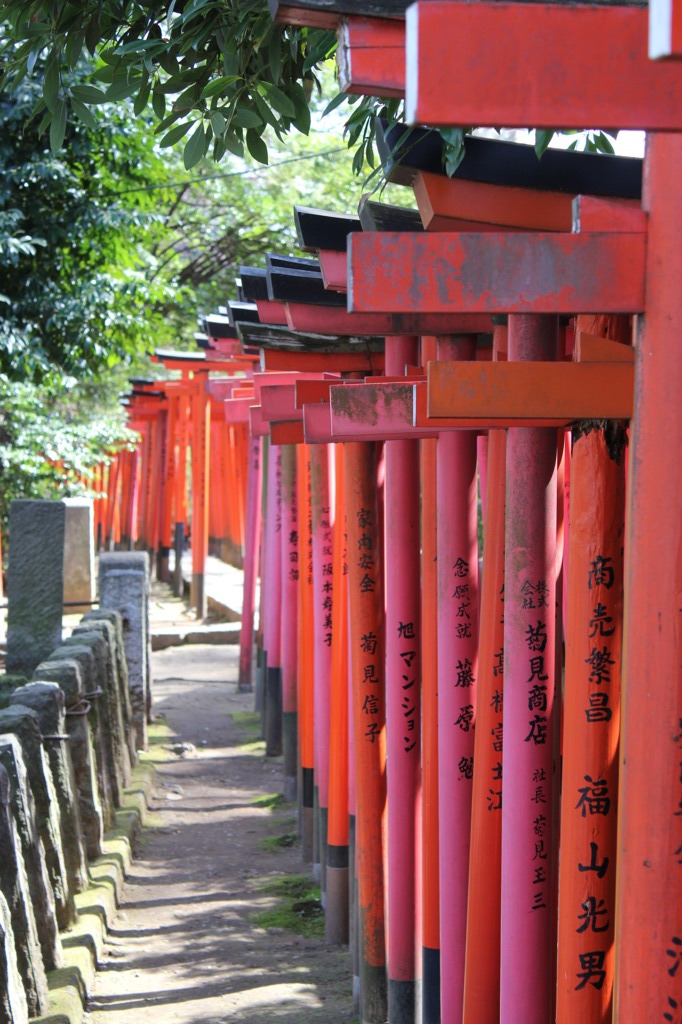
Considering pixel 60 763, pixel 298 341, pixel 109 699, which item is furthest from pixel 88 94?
pixel 109 699

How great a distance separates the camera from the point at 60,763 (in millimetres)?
4961

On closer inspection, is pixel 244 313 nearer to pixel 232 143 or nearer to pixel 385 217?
pixel 232 143

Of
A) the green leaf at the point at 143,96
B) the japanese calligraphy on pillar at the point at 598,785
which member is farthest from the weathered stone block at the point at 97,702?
the japanese calligraphy on pillar at the point at 598,785

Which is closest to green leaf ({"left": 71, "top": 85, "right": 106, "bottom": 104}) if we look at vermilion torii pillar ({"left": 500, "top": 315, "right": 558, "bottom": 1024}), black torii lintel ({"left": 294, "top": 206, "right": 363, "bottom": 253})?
black torii lintel ({"left": 294, "top": 206, "right": 363, "bottom": 253})

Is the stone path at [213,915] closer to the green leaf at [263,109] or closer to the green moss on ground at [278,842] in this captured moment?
the green moss on ground at [278,842]

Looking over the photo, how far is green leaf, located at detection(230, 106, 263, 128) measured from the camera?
3170 mm

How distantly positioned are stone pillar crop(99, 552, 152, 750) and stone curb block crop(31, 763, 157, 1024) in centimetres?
113

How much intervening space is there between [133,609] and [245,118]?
18.5 feet

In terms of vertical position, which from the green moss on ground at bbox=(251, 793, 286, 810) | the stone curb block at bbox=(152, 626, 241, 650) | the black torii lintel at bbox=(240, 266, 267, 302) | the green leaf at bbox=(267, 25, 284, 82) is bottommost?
the stone curb block at bbox=(152, 626, 241, 650)

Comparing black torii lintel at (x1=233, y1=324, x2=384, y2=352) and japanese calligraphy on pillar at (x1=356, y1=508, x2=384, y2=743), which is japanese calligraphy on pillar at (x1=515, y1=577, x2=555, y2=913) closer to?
japanese calligraphy on pillar at (x1=356, y1=508, x2=384, y2=743)

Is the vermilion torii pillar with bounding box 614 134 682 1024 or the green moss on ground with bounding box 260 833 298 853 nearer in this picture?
the vermilion torii pillar with bounding box 614 134 682 1024

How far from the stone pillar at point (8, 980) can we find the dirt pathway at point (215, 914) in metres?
1.02

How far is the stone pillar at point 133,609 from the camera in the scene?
8.38 m

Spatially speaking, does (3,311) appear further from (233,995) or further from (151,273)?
(151,273)
